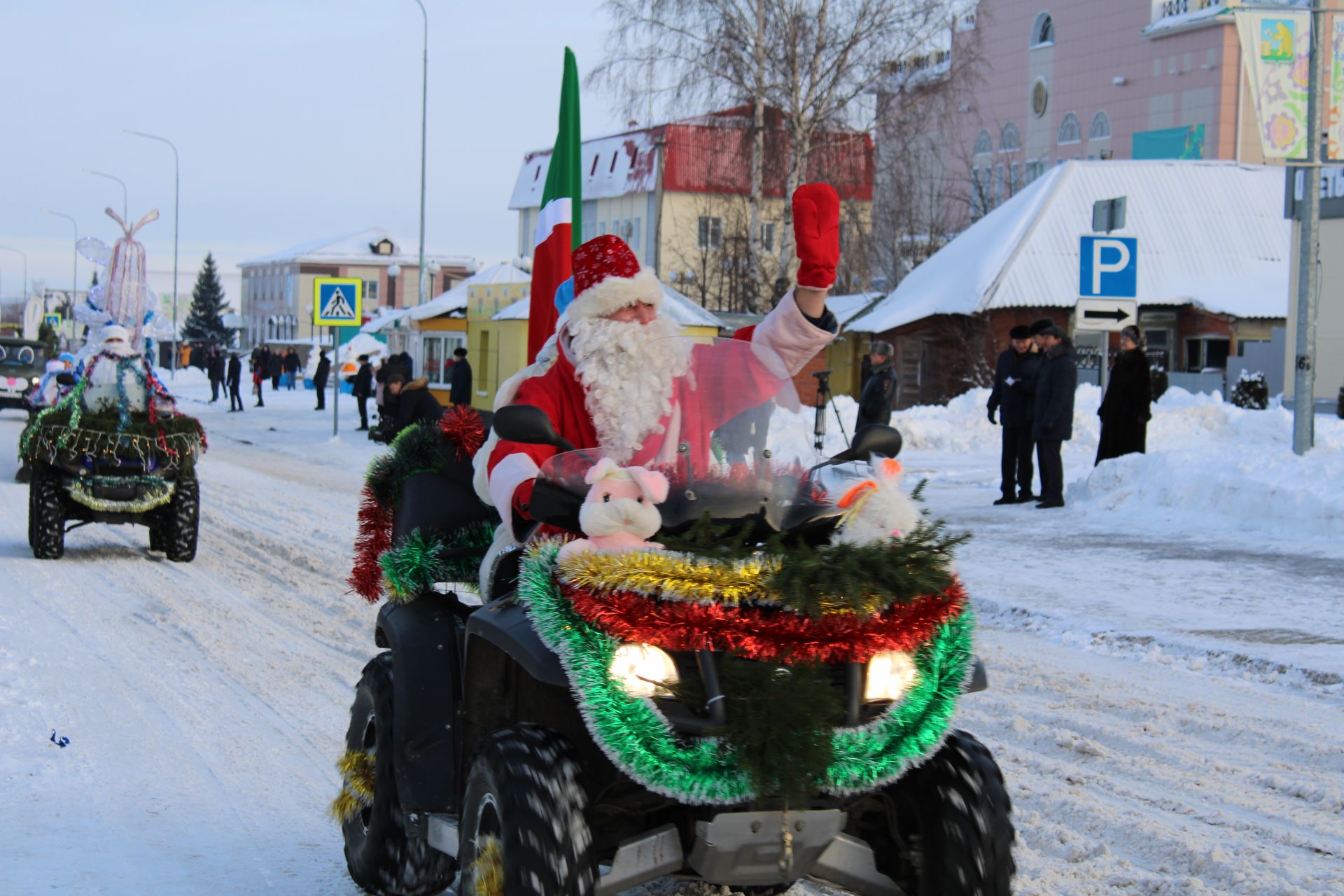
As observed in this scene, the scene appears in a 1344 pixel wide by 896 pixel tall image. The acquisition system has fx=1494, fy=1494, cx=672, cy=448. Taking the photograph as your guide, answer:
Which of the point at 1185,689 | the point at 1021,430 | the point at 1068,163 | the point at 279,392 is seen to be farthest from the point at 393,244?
the point at 1185,689

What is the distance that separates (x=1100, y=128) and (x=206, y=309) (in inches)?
2875

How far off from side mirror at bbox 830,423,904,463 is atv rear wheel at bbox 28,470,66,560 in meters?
9.41

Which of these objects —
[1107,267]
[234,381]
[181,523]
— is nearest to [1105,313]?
[1107,267]

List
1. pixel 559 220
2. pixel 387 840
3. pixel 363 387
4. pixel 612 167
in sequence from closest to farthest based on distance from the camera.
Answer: pixel 387 840 → pixel 559 220 → pixel 363 387 → pixel 612 167

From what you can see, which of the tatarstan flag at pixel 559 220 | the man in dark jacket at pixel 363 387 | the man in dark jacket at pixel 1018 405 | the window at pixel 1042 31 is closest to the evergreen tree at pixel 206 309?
the window at pixel 1042 31

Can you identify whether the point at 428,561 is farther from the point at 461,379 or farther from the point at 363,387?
the point at 363,387

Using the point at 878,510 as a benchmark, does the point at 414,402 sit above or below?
above

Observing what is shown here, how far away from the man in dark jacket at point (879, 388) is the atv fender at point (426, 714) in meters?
12.7

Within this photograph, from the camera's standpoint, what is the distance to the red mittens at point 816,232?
4.13 m

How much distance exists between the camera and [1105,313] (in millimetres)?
14258

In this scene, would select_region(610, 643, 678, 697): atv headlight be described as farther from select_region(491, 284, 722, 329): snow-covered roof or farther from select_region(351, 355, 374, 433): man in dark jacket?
select_region(351, 355, 374, 433): man in dark jacket

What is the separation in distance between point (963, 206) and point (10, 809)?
56.5 m

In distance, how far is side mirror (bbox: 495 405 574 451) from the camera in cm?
325

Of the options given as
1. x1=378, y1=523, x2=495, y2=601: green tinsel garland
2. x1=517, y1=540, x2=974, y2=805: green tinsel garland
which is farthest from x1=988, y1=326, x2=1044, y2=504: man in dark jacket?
x1=517, y1=540, x2=974, y2=805: green tinsel garland
